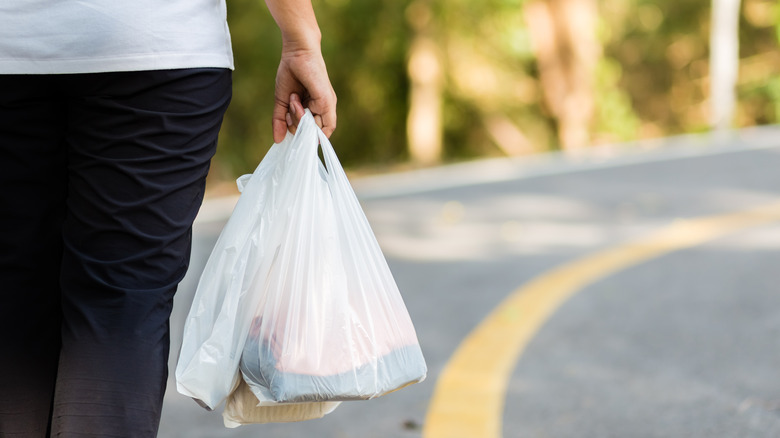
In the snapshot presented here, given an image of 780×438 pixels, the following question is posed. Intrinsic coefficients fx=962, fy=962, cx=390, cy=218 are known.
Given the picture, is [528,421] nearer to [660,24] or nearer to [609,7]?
[609,7]

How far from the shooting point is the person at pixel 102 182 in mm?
1502

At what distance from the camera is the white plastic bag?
68.1 inches

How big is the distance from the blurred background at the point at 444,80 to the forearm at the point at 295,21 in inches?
517

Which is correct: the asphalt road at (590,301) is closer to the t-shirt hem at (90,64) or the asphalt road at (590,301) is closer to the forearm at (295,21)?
the forearm at (295,21)

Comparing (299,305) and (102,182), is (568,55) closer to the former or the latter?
(299,305)

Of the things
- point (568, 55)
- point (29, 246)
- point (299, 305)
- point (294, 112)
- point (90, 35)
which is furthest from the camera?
point (568, 55)

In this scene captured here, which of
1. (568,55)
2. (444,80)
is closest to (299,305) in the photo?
(444,80)

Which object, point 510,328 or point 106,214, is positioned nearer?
point 106,214

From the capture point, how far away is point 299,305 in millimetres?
1750

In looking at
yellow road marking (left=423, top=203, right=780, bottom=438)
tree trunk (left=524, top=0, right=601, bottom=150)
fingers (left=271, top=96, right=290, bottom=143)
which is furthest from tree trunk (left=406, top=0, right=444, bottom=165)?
fingers (left=271, top=96, right=290, bottom=143)

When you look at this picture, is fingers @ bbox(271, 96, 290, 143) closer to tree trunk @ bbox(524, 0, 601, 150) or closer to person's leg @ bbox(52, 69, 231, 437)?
person's leg @ bbox(52, 69, 231, 437)

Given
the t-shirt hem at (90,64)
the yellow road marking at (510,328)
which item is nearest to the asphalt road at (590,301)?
the yellow road marking at (510,328)

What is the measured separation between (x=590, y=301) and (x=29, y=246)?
10.4ft

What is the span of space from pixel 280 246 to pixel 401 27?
47.8 ft
